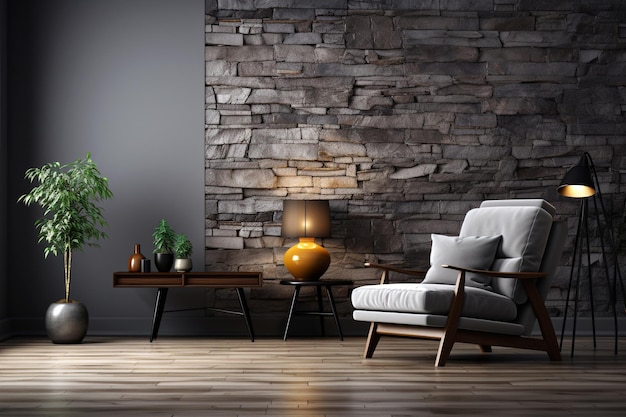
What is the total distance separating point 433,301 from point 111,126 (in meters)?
3.32

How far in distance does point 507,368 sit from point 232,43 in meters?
3.58

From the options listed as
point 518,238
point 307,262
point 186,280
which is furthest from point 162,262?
point 518,238

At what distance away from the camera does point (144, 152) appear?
22.3 feet

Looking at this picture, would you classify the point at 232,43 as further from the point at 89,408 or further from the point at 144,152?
the point at 89,408

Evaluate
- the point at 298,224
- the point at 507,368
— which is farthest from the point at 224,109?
the point at 507,368

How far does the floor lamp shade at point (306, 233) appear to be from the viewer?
6.31 m

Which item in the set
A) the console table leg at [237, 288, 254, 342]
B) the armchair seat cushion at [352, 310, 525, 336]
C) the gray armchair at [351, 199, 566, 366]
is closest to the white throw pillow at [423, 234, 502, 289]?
the gray armchair at [351, 199, 566, 366]

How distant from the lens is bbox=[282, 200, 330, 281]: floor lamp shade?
631 centimetres

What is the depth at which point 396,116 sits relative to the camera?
6863mm

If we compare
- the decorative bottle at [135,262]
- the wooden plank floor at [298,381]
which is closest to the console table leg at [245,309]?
the wooden plank floor at [298,381]

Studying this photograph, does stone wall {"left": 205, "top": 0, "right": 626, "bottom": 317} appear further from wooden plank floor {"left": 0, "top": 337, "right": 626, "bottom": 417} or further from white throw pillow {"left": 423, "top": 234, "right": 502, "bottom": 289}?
white throw pillow {"left": 423, "top": 234, "right": 502, "bottom": 289}

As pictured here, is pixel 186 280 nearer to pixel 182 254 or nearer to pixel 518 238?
pixel 182 254

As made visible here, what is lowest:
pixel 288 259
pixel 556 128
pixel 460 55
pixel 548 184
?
pixel 288 259

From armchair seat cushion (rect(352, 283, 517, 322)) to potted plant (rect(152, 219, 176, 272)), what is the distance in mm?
1865
